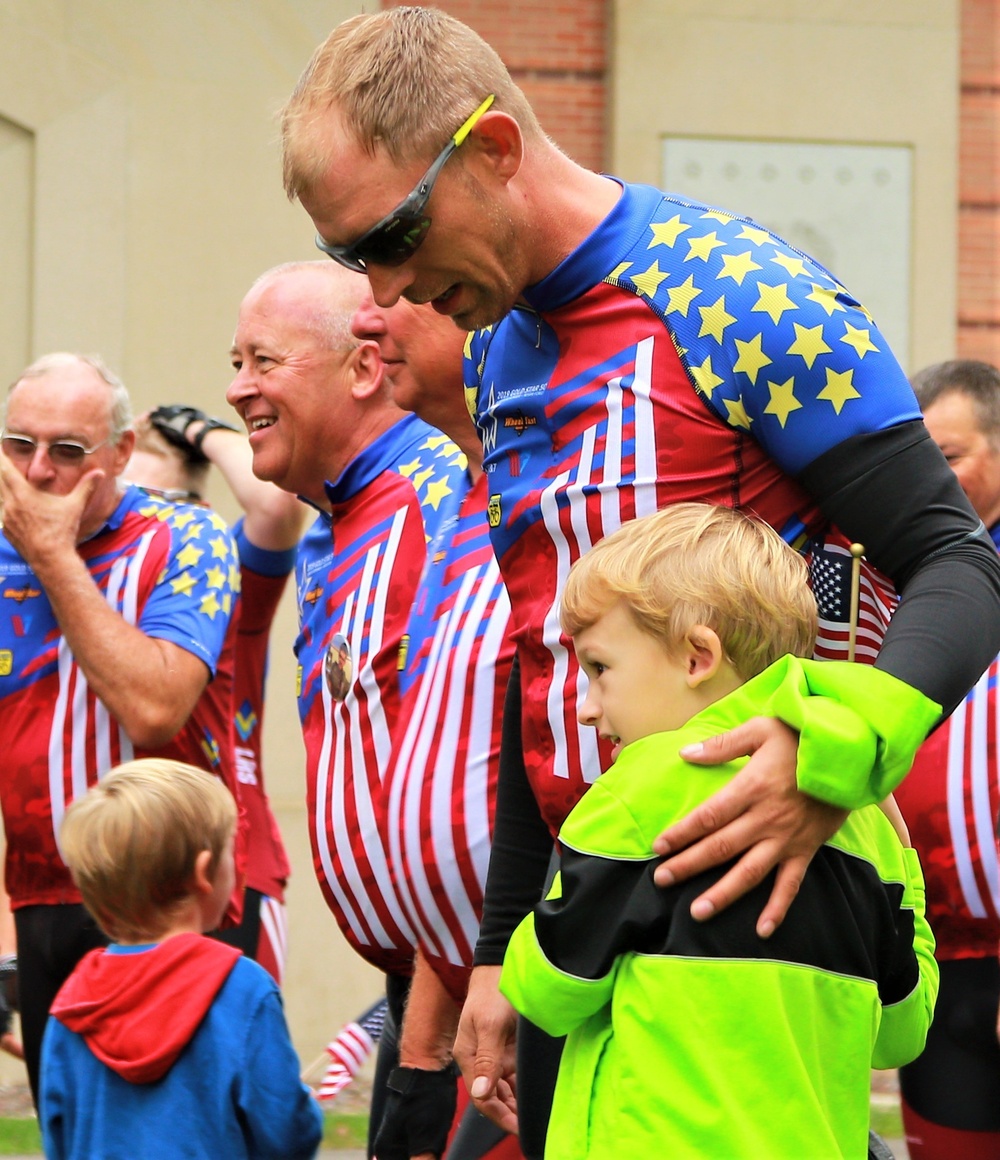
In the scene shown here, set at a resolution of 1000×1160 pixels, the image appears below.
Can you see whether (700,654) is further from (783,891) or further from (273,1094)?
(273,1094)

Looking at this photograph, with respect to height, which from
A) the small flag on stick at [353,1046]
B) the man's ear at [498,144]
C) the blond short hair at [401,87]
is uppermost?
the blond short hair at [401,87]

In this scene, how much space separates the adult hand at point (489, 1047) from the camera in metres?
2.40

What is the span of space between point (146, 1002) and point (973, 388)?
7.74 feet

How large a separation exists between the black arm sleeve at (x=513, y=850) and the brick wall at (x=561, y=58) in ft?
23.0

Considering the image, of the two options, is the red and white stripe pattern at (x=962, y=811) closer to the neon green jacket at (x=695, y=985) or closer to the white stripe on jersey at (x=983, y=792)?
the white stripe on jersey at (x=983, y=792)

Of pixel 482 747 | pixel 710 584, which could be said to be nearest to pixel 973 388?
pixel 482 747

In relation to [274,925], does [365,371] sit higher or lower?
higher

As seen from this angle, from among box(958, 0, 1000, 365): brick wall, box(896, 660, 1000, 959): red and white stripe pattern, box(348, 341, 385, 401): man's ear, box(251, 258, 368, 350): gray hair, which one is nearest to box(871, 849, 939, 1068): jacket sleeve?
box(896, 660, 1000, 959): red and white stripe pattern

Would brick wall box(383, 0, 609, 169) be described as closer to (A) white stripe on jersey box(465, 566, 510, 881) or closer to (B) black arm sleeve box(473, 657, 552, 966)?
(A) white stripe on jersey box(465, 566, 510, 881)

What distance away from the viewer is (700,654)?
1.95 meters

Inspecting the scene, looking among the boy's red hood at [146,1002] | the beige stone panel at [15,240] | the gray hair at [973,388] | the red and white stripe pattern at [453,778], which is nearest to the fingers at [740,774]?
the red and white stripe pattern at [453,778]

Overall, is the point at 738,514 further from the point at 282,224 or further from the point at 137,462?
the point at 282,224

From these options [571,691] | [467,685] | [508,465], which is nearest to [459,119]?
[508,465]

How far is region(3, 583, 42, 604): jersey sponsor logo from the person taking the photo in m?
4.18
